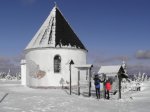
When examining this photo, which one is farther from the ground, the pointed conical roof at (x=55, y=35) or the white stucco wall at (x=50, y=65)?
the pointed conical roof at (x=55, y=35)

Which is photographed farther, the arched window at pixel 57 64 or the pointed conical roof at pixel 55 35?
the pointed conical roof at pixel 55 35

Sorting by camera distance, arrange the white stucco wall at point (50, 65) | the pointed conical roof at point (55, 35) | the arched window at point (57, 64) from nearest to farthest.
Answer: the white stucco wall at point (50, 65), the arched window at point (57, 64), the pointed conical roof at point (55, 35)

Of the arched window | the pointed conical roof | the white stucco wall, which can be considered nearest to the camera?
the white stucco wall

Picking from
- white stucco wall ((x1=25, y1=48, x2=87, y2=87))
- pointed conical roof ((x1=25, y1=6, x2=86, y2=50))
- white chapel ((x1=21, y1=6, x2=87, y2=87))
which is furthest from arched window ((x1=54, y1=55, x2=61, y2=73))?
pointed conical roof ((x1=25, y1=6, x2=86, y2=50))

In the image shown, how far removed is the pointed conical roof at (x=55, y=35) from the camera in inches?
1260

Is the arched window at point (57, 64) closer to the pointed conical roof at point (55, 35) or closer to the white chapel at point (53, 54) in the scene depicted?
the white chapel at point (53, 54)

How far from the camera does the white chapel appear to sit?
3147 centimetres

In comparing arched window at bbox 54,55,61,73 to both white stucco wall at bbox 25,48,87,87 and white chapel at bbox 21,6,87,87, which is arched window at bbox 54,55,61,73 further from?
white stucco wall at bbox 25,48,87,87

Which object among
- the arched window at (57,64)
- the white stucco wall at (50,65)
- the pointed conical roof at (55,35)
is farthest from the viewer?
the pointed conical roof at (55,35)

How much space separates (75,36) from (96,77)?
43.0 ft

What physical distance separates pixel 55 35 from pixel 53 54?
2123 millimetres

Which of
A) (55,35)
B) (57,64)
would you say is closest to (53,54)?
(57,64)

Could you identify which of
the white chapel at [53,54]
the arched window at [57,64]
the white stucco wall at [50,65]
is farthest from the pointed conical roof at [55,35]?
the arched window at [57,64]

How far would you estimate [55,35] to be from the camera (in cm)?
3222
